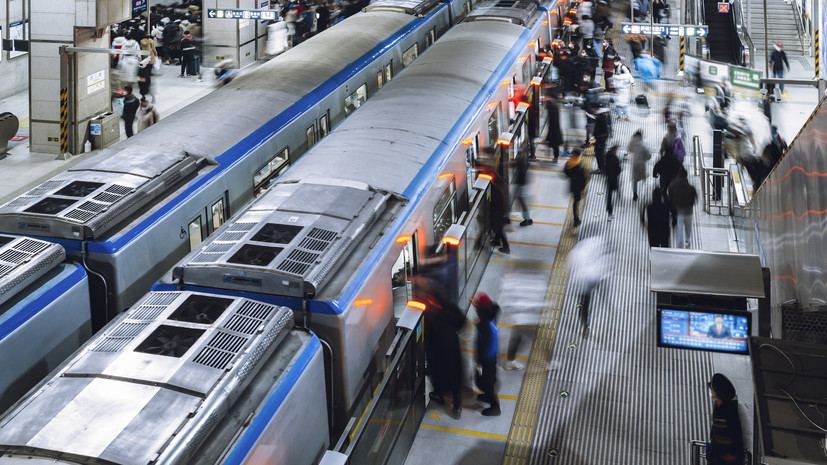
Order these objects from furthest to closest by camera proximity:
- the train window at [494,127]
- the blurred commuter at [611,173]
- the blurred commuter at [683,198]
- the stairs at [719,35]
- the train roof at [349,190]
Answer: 1. the stairs at [719,35]
2. the blurred commuter at [611,173]
3. the train window at [494,127]
4. the blurred commuter at [683,198]
5. the train roof at [349,190]

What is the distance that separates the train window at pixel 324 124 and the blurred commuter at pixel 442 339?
4664mm

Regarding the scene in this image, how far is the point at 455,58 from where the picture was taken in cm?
1439

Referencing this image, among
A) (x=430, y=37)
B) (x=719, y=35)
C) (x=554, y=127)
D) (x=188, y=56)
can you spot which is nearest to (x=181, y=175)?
(x=554, y=127)

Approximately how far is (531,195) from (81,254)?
979 centimetres

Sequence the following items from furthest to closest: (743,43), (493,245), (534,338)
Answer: (743,43) < (493,245) < (534,338)

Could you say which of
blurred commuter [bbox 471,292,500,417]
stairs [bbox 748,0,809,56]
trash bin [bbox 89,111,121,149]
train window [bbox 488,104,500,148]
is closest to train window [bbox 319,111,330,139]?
train window [bbox 488,104,500,148]

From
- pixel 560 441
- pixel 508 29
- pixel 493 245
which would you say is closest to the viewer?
pixel 560 441

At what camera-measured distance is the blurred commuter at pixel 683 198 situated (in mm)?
12812

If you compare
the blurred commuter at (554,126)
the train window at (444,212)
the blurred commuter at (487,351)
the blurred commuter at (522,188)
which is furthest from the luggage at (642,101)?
the blurred commuter at (487,351)

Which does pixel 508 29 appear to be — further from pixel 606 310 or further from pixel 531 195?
pixel 606 310

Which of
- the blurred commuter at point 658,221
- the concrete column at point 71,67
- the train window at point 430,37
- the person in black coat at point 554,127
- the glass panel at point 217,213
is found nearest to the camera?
the glass panel at point 217,213

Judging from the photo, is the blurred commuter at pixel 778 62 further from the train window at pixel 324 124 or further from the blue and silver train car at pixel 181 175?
the train window at pixel 324 124

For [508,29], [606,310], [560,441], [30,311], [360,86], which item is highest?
[508,29]

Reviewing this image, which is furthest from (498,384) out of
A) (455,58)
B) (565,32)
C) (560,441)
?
(565,32)
